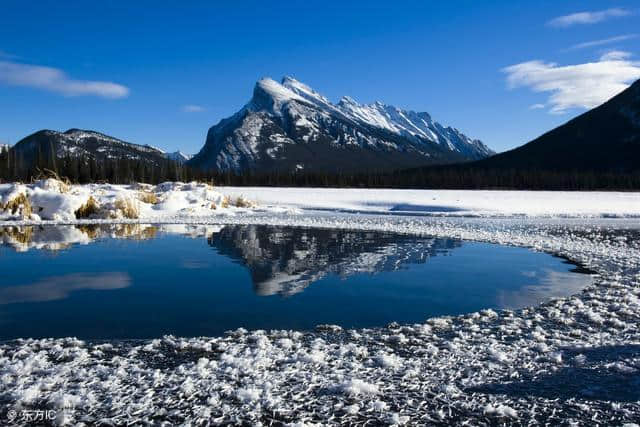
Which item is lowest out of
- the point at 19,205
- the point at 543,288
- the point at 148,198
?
the point at 543,288

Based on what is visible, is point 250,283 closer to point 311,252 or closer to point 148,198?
point 311,252

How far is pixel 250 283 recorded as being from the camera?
12.7m

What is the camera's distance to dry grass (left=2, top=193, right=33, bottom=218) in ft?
107

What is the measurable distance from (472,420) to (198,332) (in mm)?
5051

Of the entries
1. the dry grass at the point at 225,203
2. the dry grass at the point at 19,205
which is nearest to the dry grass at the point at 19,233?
the dry grass at the point at 19,205

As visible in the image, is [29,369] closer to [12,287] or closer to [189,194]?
[12,287]

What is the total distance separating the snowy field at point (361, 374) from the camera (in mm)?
5570

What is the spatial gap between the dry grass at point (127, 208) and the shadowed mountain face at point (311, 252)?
11317mm

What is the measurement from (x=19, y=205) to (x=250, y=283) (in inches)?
1095

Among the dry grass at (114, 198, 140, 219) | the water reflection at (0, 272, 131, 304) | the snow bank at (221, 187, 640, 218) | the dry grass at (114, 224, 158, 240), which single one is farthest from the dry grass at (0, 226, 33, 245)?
the snow bank at (221, 187, 640, 218)

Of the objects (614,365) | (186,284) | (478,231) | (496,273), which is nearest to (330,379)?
(614,365)

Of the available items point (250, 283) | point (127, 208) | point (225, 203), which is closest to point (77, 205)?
point (127, 208)

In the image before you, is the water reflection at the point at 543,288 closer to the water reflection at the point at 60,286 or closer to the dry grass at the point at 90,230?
the water reflection at the point at 60,286

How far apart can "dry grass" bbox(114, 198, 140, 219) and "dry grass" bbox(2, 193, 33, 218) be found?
18.1ft
